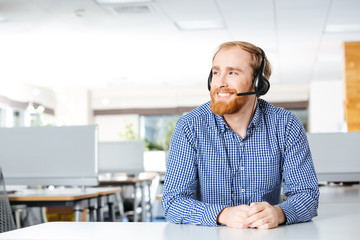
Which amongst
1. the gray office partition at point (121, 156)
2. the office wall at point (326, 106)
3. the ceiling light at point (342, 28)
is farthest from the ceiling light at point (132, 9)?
the office wall at point (326, 106)

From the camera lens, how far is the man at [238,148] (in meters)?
1.64

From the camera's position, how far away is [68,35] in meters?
7.20

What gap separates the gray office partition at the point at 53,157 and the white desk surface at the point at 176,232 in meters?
2.20

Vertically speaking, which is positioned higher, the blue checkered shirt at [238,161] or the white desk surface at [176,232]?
the blue checkered shirt at [238,161]

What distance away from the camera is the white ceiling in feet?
19.6

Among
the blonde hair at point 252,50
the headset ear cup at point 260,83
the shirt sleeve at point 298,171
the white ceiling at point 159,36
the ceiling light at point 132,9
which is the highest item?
the ceiling light at point 132,9

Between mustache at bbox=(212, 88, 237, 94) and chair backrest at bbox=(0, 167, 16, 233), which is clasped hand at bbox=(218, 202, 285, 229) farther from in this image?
chair backrest at bbox=(0, 167, 16, 233)

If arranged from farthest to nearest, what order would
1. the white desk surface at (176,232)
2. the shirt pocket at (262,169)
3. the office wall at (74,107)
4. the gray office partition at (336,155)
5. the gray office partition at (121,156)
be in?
1. the office wall at (74,107)
2. the gray office partition at (121,156)
3. the gray office partition at (336,155)
4. the shirt pocket at (262,169)
5. the white desk surface at (176,232)

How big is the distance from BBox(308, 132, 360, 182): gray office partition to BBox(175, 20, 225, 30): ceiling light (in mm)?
3515

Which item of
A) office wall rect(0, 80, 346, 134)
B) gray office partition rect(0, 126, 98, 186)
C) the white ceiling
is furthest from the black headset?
office wall rect(0, 80, 346, 134)

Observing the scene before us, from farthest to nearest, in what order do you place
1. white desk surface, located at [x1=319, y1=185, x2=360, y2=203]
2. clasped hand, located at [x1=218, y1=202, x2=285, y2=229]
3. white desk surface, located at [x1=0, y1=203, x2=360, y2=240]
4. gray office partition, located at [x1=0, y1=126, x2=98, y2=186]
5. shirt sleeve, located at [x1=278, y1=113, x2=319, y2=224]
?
gray office partition, located at [x1=0, y1=126, x2=98, y2=186], white desk surface, located at [x1=319, y1=185, x2=360, y2=203], shirt sleeve, located at [x1=278, y1=113, x2=319, y2=224], clasped hand, located at [x1=218, y1=202, x2=285, y2=229], white desk surface, located at [x1=0, y1=203, x2=360, y2=240]

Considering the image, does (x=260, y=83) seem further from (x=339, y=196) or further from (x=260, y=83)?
(x=339, y=196)

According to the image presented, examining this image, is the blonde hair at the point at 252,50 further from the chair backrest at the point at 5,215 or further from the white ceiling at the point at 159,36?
the white ceiling at the point at 159,36

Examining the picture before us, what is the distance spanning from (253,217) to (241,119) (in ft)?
1.54
